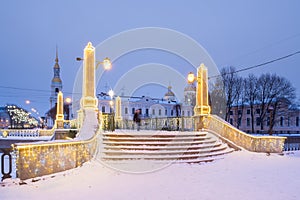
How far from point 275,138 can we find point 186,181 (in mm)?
8426

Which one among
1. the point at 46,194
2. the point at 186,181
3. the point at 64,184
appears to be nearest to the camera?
the point at 46,194

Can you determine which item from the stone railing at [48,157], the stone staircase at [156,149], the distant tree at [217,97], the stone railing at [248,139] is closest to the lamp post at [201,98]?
the stone railing at [248,139]

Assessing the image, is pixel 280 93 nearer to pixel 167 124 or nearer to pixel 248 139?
pixel 167 124

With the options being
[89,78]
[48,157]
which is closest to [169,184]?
[48,157]

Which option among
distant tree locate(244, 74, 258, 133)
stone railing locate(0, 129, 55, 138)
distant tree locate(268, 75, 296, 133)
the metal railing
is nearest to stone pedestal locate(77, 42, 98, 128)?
the metal railing

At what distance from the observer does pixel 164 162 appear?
30.3ft

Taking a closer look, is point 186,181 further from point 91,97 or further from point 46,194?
point 91,97

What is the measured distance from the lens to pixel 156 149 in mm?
10133

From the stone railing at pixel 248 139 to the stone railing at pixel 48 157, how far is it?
24.2 feet

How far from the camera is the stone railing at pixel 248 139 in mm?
13164

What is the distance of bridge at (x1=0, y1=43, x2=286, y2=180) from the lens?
6.78 metres

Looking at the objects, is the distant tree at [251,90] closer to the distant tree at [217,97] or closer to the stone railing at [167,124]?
the distant tree at [217,97]

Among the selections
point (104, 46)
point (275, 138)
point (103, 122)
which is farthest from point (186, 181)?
point (104, 46)

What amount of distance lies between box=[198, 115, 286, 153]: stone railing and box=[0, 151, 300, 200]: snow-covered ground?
170 inches
